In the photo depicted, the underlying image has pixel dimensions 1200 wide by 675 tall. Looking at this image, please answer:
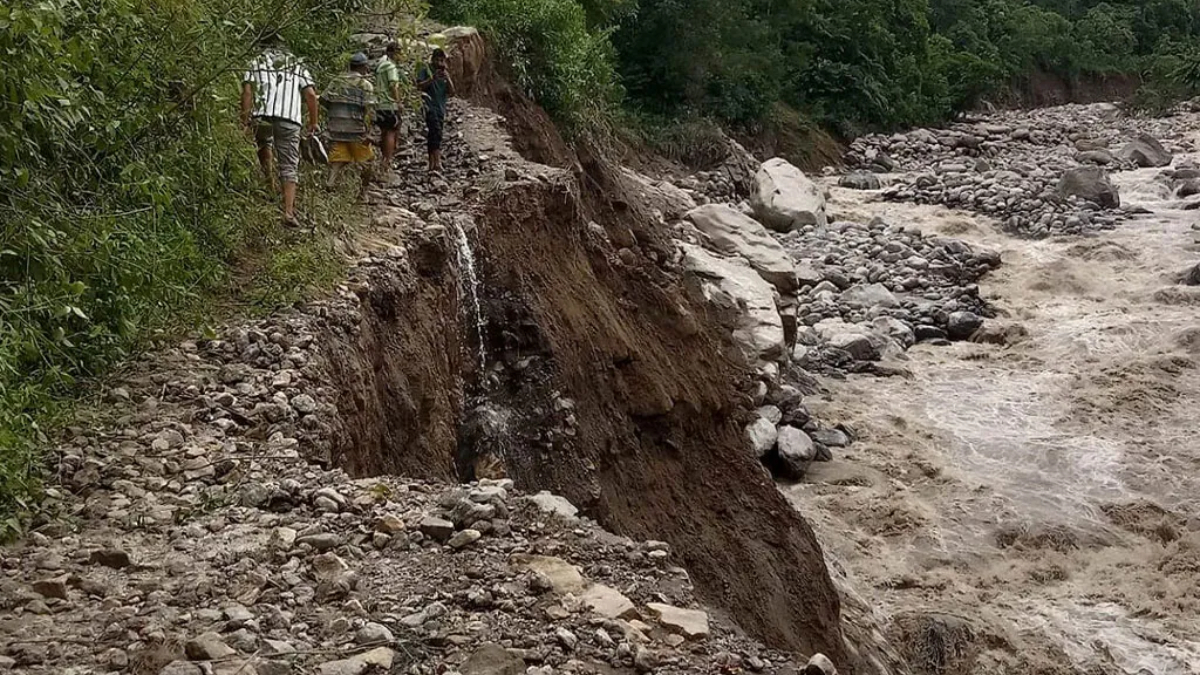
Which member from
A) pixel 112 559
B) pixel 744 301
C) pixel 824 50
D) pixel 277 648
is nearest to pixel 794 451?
pixel 744 301

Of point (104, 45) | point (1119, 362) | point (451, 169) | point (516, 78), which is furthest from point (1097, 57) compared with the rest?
point (104, 45)

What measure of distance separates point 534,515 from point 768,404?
7.94 metres

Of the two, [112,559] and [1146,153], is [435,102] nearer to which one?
[112,559]

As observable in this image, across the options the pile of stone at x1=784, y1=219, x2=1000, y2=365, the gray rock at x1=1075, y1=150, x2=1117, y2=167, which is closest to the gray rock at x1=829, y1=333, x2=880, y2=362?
the pile of stone at x1=784, y1=219, x2=1000, y2=365

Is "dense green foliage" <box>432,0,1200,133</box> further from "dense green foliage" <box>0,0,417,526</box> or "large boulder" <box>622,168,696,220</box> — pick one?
"dense green foliage" <box>0,0,417,526</box>

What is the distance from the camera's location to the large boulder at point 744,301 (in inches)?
486

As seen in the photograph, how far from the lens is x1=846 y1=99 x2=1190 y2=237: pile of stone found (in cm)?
2081

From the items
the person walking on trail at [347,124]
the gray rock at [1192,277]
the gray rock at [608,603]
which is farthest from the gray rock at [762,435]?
the gray rock at [1192,277]

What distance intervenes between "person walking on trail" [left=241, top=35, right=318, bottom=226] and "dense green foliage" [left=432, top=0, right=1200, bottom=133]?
248 inches

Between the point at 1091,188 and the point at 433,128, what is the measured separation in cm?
1634

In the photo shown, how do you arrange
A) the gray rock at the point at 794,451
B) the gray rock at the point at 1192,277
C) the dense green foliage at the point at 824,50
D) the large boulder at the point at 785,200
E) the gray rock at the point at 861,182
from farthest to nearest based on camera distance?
1. the gray rock at the point at 861,182
2. the large boulder at the point at 785,200
3. the gray rock at the point at 1192,277
4. the dense green foliage at the point at 824,50
5. the gray rock at the point at 794,451

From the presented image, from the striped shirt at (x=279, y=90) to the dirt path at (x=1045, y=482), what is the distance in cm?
632

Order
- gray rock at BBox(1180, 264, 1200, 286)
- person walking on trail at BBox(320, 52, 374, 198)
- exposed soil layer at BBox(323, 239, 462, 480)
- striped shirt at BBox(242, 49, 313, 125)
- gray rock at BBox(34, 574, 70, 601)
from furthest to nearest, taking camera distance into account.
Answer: gray rock at BBox(1180, 264, 1200, 286) < person walking on trail at BBox(320, 52, 374, 198) < striped shirt at BBox(242, 49, 313, 125) < exposed soil layer at BBox(323, 239, 462, 480) < gray rock at BBox(34, 574, 70, 601)

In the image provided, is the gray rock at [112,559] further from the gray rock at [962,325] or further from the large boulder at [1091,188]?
the large boulder at [1091,188]
